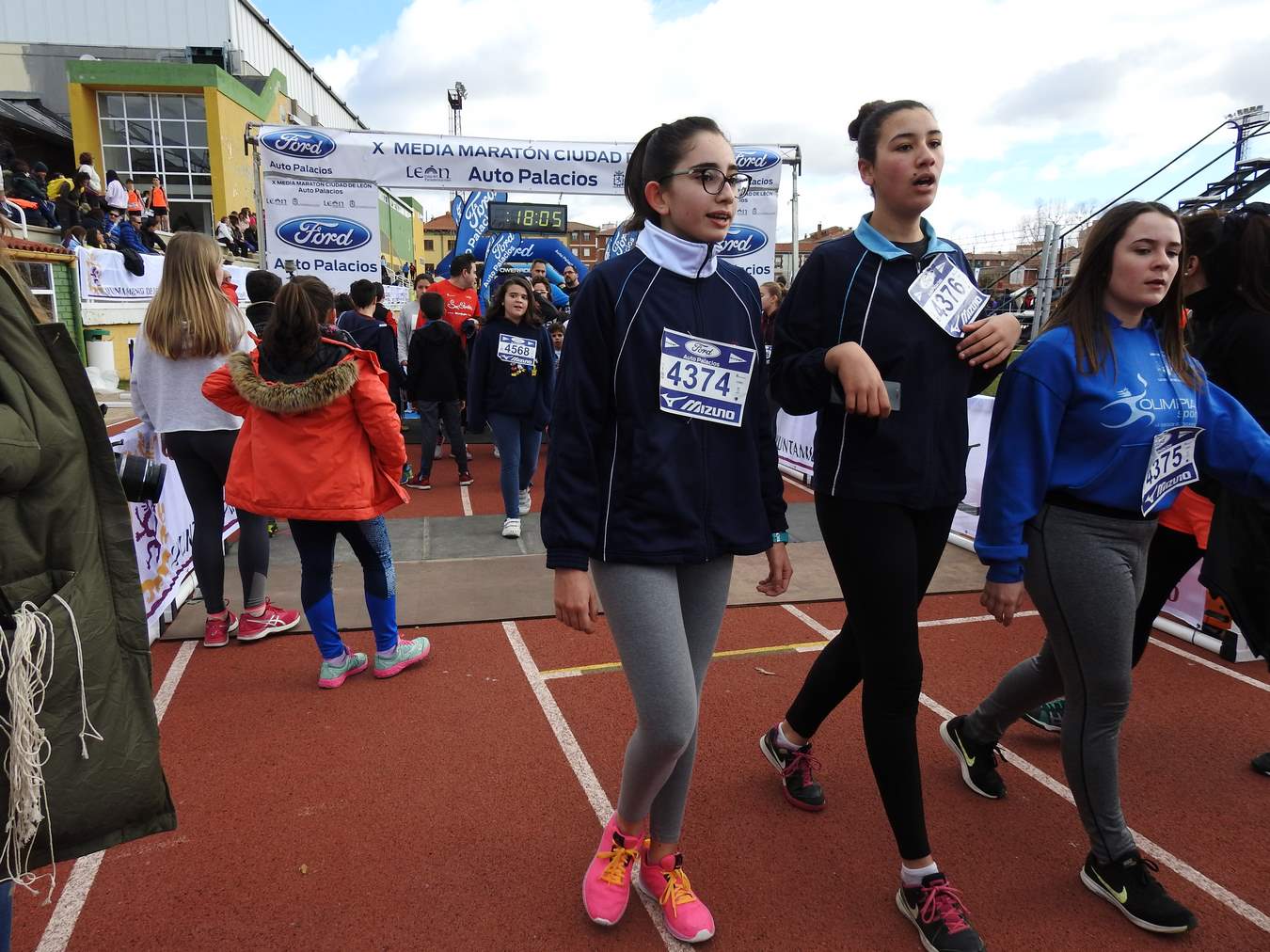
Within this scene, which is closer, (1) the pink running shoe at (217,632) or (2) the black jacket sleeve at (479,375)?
(1) the pink running shoe at (217,632)

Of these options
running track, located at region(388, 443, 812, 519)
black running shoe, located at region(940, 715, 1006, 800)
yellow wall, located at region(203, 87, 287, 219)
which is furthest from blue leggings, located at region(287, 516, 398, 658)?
yellow wall, located at region(203, 87, 287, 219)

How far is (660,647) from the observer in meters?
2.02

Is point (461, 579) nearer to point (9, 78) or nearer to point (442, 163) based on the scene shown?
point (442, 163)

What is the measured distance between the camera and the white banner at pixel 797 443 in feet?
28.8

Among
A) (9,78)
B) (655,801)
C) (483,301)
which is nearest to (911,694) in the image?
(655,801)

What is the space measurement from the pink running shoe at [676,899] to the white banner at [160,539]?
3092mm

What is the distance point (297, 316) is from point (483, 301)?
12.4 m

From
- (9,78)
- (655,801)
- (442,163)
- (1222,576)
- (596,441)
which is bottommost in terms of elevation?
(655,801)

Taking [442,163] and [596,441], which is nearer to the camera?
[596,441]

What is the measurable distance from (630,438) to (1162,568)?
6.68ft

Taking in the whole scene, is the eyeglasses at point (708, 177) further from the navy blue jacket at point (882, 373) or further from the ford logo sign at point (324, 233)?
the ford logo sign at point (324, 233)

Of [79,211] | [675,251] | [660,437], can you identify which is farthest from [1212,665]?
[79,211]

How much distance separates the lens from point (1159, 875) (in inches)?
102

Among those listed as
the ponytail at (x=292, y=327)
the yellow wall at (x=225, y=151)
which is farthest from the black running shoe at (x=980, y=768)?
the yellow wall at (x=225, y=151)
